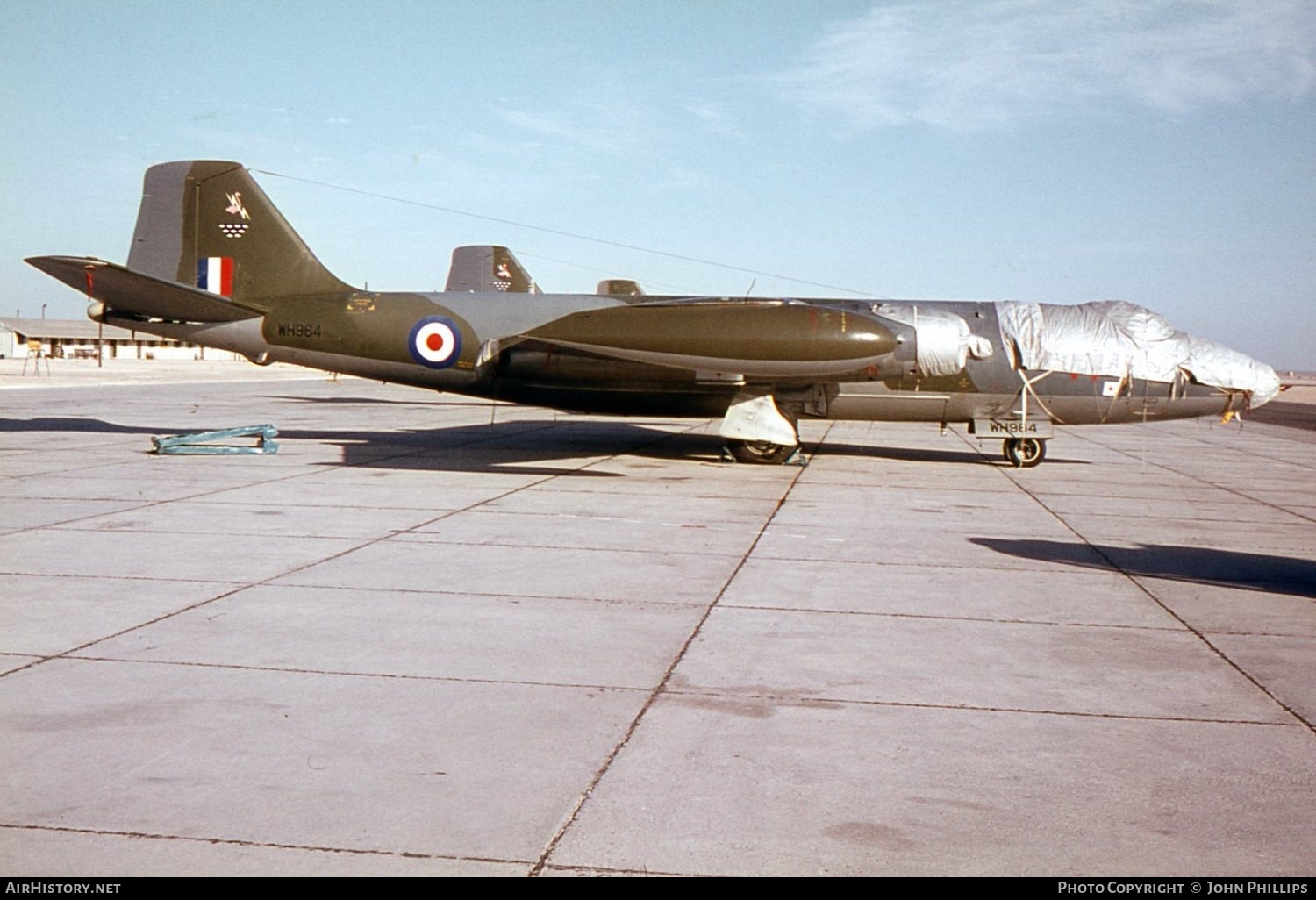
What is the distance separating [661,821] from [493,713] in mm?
1748

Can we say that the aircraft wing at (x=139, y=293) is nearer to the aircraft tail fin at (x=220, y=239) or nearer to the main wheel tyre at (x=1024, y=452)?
the aircraft tail fin at (x=220, y=239)

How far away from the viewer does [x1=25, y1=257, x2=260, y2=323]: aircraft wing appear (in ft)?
63.4

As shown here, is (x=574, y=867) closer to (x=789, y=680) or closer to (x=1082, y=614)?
(x=789, y=680)

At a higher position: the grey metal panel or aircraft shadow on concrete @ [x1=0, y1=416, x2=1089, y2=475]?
the grey metal panel

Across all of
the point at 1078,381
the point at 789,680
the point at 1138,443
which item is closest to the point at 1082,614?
the point at 789,680

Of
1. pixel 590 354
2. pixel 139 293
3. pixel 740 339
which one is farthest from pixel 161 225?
pixel 740 339

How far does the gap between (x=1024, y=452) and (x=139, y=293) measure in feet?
56.3

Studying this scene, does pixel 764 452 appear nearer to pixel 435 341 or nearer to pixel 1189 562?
pixel 435 341

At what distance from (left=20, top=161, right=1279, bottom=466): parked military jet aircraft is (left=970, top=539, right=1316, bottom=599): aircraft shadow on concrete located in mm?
7136

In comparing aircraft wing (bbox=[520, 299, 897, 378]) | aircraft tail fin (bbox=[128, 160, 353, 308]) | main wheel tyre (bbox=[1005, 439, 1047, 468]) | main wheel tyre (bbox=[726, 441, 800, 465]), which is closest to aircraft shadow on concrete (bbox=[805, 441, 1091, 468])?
main wheel tyre (bbox=[1005, 439, 1047, 468])

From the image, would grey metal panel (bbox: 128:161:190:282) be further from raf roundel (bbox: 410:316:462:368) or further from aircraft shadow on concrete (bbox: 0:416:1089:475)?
raf roundel (bbox: 410:316:462:368)

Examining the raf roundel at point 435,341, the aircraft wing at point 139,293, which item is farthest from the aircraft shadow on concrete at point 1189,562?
the aircraft wing at point 139,293

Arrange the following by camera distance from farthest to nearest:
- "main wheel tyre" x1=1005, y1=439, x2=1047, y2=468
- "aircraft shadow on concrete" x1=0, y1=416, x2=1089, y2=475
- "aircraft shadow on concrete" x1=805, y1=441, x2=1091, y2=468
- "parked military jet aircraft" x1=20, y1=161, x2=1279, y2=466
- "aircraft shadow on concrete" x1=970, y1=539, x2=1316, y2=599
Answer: "aircraft shadow on concrete" x1=805, y1=441, x2=1091, y2=468
"main wheel tyre" x1=1005, y1=439, x2=1047, y2=468
"aircraft shadow on concrete" x1=0, y1=416, x2=1089, y2=475
"parked military jet aircraft" x1=20, y1=161, x2=1279, y2=466
"aircraft shadow on concrete" x1=970, y1=539, x2=1316, y2=599

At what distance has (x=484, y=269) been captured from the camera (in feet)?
129
